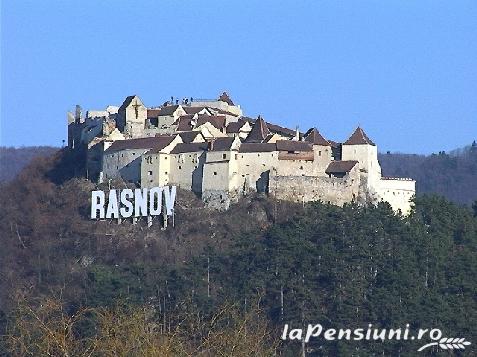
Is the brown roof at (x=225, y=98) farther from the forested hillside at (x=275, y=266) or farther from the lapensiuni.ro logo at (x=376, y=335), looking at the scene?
the lapensiuni.ro logo at (x=376, y=335)

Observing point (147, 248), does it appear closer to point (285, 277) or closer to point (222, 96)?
point (285, 277)

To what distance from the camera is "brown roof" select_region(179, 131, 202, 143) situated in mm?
66375

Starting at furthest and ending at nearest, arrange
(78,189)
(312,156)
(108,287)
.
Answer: (78,189) → (312,156) → (108,287)

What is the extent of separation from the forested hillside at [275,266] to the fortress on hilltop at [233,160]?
70 cm

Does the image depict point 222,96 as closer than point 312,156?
No

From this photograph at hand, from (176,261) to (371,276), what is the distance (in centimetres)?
799

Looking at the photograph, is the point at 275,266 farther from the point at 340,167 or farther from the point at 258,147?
the point at 340,167

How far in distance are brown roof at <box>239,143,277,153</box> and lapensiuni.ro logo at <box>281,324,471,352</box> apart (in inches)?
342

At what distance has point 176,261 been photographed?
63.3m

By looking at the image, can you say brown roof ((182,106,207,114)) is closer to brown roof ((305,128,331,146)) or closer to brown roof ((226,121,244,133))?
brown roof ((226,121,244,133))

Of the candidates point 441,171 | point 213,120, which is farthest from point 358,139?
point 441,171

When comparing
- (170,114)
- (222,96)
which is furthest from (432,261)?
(222,96)

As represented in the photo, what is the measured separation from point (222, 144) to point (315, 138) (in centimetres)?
458

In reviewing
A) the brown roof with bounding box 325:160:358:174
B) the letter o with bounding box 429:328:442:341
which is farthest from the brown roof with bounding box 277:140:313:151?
the letter o with bounding box 429:328:442:341
